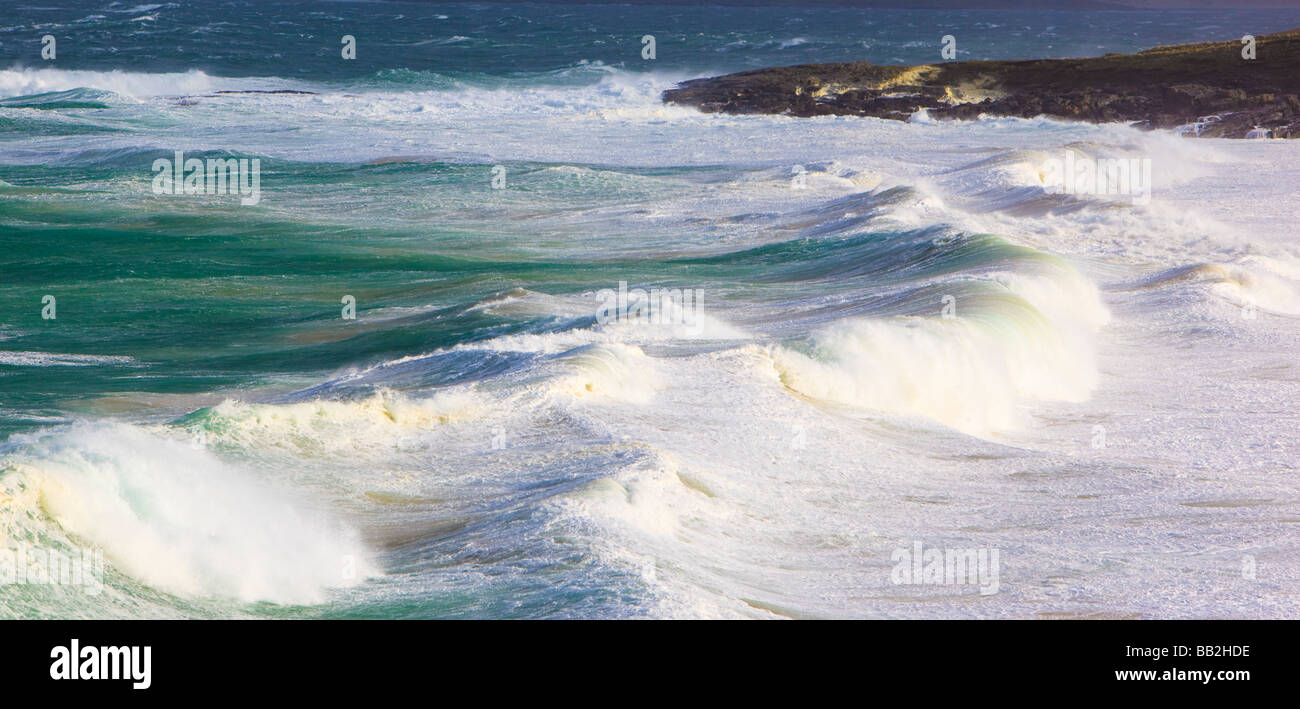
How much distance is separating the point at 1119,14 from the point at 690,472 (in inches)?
5055

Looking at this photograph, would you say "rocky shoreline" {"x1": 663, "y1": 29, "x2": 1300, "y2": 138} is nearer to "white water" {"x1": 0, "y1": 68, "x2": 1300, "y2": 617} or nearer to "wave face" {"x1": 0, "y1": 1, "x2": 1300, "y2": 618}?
"wave face" {"x1": 0, "y1": 1, "x2": 1300, "y2": 618}

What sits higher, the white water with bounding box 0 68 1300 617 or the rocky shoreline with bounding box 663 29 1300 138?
the rocky shoreline with bounding box 663 29 1300 138

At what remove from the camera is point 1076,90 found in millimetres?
33250

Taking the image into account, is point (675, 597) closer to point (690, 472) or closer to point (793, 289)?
point (690, 472)

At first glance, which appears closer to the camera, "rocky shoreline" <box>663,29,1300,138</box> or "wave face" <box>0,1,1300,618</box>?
"wave face" <box>0,1,1300,618</box>

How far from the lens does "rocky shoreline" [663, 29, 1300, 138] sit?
30797 mm

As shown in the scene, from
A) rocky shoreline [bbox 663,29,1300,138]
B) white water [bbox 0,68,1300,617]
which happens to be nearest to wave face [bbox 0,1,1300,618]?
white water [bbox 0,68,1300,617]

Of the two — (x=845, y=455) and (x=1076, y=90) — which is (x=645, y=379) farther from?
(x=1076, y=90)

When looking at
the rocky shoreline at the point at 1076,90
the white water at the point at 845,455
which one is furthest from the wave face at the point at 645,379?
the rocky shoreline at the point at 1076,90

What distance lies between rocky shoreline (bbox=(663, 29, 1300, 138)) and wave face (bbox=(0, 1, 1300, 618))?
3302 mm

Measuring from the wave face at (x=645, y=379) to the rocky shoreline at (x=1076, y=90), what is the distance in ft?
10.8

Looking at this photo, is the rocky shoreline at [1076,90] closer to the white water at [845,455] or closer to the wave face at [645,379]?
the wave face at [645,379]

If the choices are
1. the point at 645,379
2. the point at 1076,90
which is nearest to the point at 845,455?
the point at 645,379

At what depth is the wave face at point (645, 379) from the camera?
7188 millimetres
